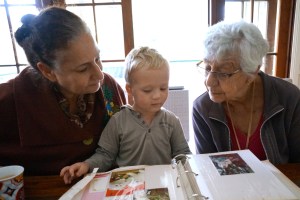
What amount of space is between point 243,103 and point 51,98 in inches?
34.5

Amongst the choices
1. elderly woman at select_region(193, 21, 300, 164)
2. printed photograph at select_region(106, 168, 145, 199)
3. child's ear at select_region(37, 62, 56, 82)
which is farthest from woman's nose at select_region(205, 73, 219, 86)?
child's ear at select_region(37, 62, 56, 82)

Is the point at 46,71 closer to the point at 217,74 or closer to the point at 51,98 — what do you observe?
the point at 51,98

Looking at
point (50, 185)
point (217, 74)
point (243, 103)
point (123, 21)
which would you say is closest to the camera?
point (50, 185)

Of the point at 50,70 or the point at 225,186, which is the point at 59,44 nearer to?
the point at 50,70

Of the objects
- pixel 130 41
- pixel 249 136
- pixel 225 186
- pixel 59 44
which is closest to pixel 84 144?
pixel 59 44

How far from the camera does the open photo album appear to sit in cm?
58

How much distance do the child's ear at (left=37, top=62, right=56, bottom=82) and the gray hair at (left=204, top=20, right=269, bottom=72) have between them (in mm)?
655

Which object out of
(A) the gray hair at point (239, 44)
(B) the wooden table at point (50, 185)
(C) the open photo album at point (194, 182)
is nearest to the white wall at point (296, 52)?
(A) the gray hair at point (239, 44)

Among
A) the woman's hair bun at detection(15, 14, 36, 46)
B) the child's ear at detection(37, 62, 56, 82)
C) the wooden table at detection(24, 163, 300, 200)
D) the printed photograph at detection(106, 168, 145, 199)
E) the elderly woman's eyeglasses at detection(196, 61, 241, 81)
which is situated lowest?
the wooden table at detection(24, 163, 300, 200)

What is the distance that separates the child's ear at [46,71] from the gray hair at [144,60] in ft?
0.97

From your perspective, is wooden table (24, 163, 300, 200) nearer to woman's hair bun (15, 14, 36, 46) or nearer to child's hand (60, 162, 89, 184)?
child's hand (60, 162, 89, 184)

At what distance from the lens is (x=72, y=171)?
79 centimetres

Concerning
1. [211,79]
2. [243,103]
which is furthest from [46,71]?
[243,103]

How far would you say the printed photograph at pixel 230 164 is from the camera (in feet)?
2.19
